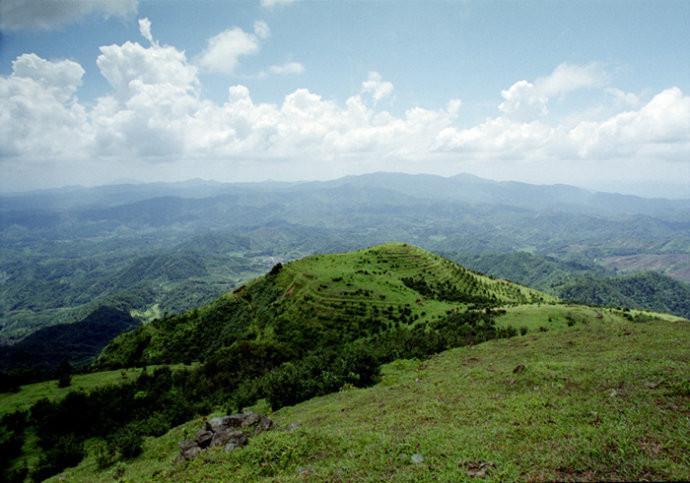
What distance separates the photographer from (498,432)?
2164cm

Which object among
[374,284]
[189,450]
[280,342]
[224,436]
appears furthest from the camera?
[374,284]

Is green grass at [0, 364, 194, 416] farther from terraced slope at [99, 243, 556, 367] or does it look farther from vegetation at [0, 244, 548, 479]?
terraced slope at [99, 243, 556, 367]

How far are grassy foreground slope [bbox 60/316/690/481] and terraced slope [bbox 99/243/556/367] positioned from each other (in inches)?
2080

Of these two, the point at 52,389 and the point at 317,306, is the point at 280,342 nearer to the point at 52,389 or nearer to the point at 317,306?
the point at 317,306

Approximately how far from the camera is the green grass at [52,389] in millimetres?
51969

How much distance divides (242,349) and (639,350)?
205 feet

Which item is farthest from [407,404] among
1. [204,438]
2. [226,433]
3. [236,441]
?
[204,438]

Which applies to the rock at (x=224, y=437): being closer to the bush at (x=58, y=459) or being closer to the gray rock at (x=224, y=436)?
the gray rock at (x=224, y=436)

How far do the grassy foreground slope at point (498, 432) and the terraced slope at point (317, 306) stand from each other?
5284cm

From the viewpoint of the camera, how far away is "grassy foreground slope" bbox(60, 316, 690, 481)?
1758 centimetres

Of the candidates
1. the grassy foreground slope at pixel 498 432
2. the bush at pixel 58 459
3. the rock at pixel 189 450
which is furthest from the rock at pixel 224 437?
the bush at pixel 58 459

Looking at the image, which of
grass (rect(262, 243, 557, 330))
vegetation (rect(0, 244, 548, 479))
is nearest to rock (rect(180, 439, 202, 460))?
vegetation (rect(0, 244, 548, 479))

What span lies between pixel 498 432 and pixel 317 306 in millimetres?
80107

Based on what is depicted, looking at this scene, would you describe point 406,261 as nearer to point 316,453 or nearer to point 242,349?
point 242,349
